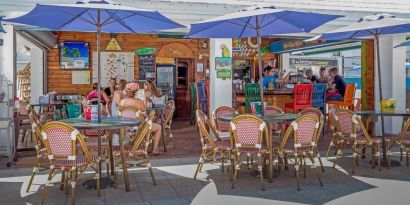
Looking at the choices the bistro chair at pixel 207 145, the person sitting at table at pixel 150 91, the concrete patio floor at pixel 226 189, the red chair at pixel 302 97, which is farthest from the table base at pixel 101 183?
the red chair at pixel 302 97

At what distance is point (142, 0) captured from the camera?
7.59 metres

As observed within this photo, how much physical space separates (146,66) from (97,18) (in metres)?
7.61

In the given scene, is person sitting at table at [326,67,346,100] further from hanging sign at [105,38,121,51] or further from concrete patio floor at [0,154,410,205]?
hanging sign at [105,38,121,51]

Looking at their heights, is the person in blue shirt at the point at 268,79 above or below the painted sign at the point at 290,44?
below

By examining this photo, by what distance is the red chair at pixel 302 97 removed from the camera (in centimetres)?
890

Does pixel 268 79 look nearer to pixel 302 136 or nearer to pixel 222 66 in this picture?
pixel 222 66

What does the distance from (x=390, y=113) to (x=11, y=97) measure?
585 cm

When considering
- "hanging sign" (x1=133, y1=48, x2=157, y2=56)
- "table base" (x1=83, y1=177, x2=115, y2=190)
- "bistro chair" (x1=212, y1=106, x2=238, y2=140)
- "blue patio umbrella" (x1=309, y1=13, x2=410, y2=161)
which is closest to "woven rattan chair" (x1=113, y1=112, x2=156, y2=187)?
"table base" (x1=83, y1=177, x2=115, y2=190)

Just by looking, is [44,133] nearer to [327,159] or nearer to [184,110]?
[327,159]

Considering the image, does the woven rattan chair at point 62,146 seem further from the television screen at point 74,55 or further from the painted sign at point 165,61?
the painted sign at point 165,61

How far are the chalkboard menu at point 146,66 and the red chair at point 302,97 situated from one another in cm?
518

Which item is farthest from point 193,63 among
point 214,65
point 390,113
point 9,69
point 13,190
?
point 13,190

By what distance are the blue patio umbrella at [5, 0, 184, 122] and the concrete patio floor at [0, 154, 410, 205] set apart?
97 cm

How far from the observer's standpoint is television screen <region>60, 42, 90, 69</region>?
1209 cm
